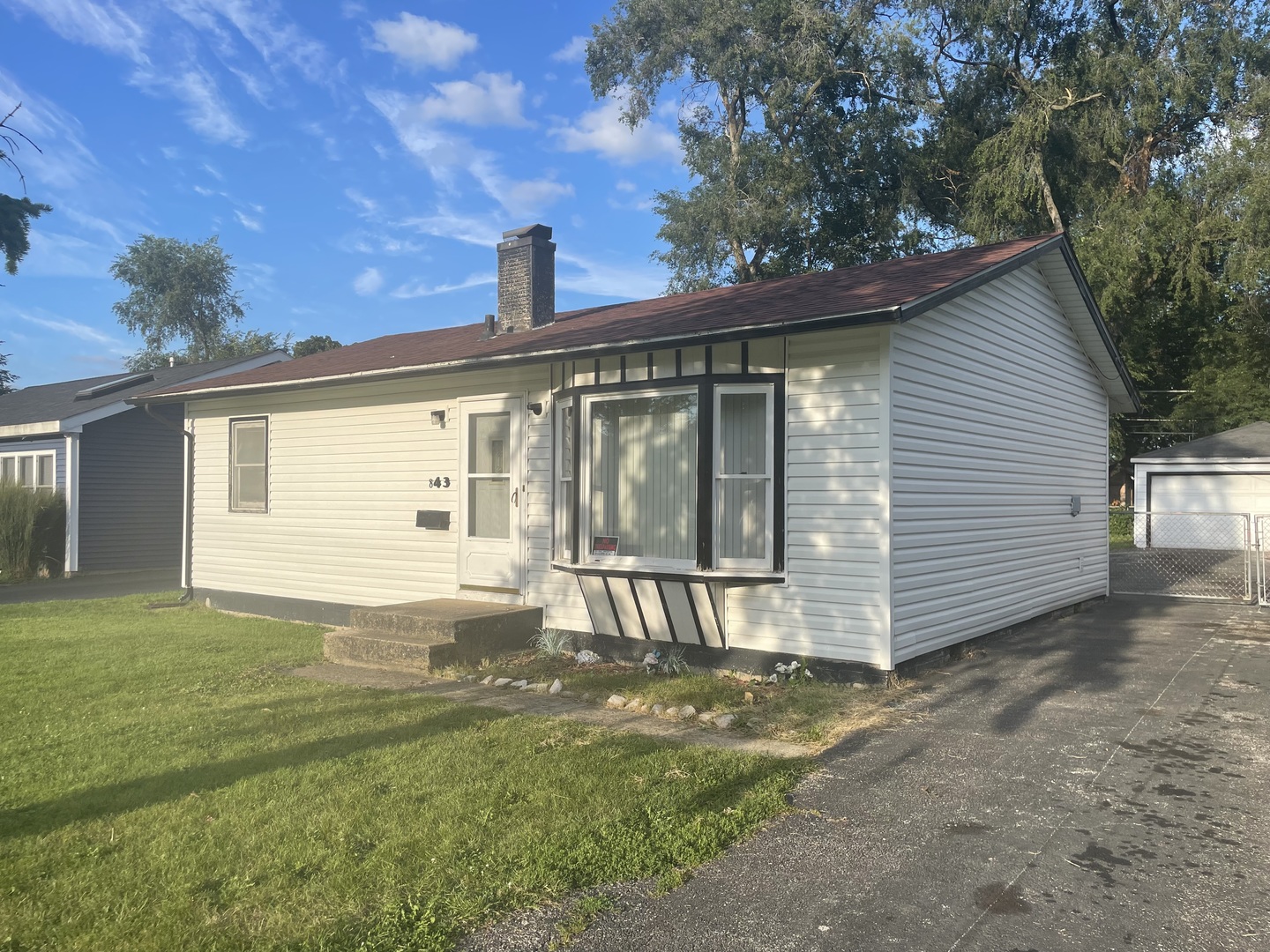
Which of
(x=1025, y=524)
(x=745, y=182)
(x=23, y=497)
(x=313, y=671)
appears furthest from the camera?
(x=745, y=182)

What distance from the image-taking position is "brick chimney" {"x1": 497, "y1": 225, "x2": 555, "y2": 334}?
1171 centimetres

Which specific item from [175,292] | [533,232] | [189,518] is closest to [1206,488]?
[533,232]

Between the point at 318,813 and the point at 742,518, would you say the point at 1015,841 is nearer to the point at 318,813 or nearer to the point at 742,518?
the point at 318,813

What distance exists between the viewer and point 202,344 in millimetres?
56844

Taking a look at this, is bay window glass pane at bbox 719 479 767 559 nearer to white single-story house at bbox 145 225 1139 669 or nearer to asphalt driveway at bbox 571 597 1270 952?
white single-story house at bbox 145 225 1139 669

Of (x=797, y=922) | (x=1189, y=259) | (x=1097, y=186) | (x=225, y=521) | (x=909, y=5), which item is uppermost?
(x=909, y=5)

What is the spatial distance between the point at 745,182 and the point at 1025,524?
20.0m

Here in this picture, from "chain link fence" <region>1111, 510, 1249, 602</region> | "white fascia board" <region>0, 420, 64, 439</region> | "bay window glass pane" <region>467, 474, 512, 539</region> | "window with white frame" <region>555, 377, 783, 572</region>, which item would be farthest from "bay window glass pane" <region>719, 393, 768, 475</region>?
"white fascia board" <region>0, 420, 64, 439</region>

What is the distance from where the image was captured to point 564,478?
8812mm

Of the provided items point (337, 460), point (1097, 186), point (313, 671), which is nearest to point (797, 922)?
point (313, 671)

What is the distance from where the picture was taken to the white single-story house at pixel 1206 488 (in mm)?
22938

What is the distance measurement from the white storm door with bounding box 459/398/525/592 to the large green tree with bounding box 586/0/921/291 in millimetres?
19312

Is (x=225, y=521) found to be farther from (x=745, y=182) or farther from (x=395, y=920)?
(x=745, y=182)

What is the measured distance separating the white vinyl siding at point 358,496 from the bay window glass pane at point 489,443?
0.23m
